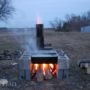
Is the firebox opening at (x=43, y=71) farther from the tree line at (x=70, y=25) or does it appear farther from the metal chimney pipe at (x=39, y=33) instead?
the tree line at (x=70, y=25)

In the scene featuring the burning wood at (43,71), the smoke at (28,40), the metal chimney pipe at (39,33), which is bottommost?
the burning wood at (43,71)

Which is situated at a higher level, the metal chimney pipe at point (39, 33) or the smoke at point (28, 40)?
the metal chimney pipe at point (39, 33)

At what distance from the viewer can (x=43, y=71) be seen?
738 cm

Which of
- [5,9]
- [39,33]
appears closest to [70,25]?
[5,9]

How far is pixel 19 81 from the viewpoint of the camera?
23.6 feet

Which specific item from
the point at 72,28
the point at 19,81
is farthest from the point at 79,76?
the point at 72,28

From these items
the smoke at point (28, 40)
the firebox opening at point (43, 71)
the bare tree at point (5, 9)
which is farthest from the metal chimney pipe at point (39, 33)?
the bare tree at point (5, 9)

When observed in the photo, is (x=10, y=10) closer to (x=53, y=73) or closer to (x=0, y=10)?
(x=0, y=10)

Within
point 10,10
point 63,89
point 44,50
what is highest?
point 10,10

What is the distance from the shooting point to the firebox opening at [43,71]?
728 centimetres

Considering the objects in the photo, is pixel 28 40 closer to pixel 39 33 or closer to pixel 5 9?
pixel 39 33

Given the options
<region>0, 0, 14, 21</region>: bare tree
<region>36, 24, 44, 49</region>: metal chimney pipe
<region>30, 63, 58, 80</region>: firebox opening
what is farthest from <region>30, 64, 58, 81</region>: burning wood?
<region>0, 0, 14, 21</region>: bare tree

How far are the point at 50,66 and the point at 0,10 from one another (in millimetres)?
23523

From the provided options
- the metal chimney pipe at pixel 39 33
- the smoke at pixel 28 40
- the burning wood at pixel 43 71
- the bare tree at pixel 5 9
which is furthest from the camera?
the bare tree at pixel 5 9
